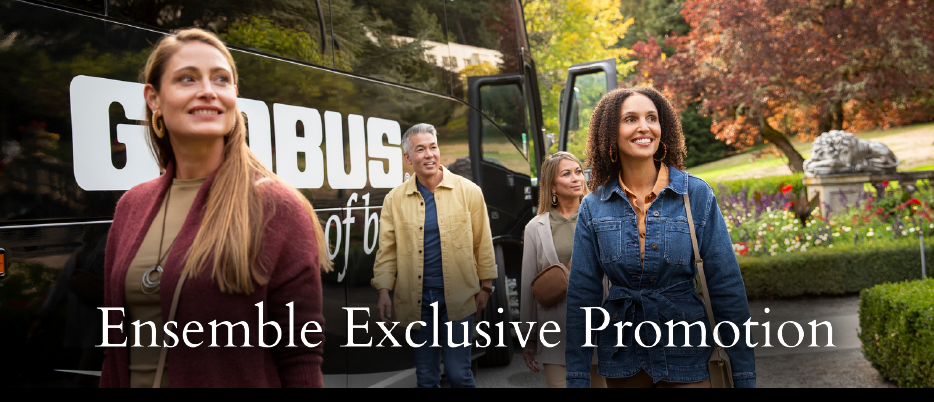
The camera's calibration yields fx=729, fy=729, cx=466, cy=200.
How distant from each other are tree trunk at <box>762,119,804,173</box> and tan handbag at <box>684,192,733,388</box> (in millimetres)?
19688

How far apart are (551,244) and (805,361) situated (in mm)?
3613

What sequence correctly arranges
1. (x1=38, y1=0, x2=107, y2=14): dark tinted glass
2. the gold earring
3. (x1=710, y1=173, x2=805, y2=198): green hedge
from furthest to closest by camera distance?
(x1=710, y1=173, x2=805, y2=198): green hedge < (x1=38, y1=0, x2=107, y2=14): dark tinted glass < the gold earring

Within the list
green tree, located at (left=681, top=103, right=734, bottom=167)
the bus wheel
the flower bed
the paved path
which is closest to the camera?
the paved path

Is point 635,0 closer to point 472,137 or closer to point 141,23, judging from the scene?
point 472,137

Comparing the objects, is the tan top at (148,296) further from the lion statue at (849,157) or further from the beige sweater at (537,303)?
the lion statue at (849,157)

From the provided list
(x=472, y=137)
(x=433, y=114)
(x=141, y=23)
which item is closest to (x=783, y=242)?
(x=472, y=137)

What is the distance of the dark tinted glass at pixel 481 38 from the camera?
16.8 feet

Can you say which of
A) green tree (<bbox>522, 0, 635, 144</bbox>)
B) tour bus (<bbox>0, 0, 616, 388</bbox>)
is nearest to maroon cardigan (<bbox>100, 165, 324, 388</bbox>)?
tour bus (<bbox>0, 0, 616, 388</bbox>)

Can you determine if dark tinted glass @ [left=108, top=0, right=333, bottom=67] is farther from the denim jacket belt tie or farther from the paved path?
the paved path

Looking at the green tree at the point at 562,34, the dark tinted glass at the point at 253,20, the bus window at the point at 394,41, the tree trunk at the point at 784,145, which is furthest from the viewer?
the tree trunk at the point at 784,145

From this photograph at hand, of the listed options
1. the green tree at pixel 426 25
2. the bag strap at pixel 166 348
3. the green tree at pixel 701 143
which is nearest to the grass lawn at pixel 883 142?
the green tree at pixel 701 143

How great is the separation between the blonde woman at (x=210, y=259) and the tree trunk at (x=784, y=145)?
68.5 feet

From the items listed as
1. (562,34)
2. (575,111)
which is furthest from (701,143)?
(575,111)

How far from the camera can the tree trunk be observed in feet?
67.8
